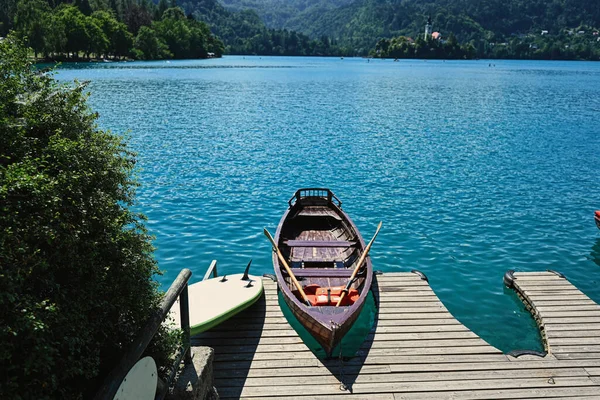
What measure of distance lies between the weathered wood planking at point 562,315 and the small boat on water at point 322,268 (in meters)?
4.09

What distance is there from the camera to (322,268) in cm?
1245

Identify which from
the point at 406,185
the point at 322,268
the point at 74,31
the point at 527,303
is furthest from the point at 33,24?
the point at 527,303

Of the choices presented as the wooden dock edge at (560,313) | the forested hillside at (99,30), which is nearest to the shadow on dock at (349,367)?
the wooden dock edge at (560,313)

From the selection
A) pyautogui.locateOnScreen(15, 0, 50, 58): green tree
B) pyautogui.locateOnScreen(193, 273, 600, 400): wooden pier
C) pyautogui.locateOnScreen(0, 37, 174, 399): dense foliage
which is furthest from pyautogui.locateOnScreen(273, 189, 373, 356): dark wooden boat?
pyautogui.locateOnScreen(15, 0, 50, 58): green tree

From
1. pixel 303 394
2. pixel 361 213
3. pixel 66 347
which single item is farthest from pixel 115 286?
pixel 361 213

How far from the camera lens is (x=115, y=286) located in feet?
14.4

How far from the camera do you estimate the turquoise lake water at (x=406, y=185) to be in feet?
52.8

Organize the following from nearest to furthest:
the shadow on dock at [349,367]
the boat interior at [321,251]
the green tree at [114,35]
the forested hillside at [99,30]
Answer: the shadow on dock at [349,367] → the boat interior at [321,251] → the forested hillside at [99,30] → the green tree at [114,35]

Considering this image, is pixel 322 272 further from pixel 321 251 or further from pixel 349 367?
pixel 349 367

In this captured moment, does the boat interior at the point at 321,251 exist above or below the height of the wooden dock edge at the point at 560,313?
above

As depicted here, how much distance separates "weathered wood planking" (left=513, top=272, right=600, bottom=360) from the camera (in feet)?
31.7

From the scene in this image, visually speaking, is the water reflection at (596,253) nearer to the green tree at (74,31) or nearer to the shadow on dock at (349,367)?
the shadow on dock at (349,367)

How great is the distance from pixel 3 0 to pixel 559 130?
481 ft

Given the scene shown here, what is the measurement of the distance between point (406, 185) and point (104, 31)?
138m
